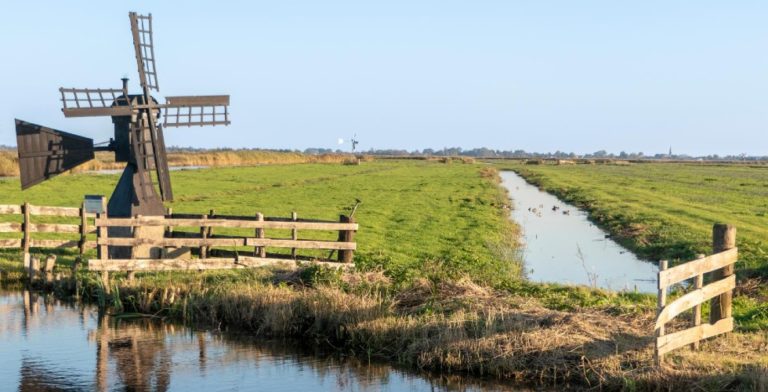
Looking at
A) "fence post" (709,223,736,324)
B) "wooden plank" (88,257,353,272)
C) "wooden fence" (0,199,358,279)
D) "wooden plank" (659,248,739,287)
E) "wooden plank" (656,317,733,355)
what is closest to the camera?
"wooden plank" (659,248,739,287)

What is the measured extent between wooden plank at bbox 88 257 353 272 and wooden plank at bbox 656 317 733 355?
356 inches

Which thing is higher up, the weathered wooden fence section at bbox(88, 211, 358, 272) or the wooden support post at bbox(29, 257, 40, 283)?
the weathered wooden fence section at bbox(88, 211, 358, 272)

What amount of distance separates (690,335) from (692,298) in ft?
2.73

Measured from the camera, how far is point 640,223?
137ft

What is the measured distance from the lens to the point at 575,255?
108 ft

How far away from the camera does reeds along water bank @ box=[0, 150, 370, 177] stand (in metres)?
77.9

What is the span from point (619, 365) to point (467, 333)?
119 inches

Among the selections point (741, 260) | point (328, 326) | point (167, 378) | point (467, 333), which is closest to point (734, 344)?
point (467, 333)

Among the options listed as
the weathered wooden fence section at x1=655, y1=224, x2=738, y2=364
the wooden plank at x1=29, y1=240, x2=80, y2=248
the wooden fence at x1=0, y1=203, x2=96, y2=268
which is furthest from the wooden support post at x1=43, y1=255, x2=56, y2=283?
the weathered wooden fence section at x1=655, y1=224, x2=738, y2=364

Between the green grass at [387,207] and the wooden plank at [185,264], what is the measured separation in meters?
2.36

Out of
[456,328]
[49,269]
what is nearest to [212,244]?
[49,269]

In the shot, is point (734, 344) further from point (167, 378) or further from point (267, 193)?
point (267, 193)

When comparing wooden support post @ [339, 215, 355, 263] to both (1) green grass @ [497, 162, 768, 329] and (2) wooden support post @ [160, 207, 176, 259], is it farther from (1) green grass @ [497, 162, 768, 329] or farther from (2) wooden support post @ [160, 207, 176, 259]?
(1) green grass @ [497, 162, 768, 329]

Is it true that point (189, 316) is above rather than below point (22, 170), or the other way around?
below
